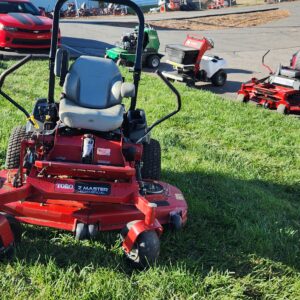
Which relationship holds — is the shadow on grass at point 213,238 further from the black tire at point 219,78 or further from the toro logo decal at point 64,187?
the black tire at point 219,78

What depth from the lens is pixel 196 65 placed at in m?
9.84

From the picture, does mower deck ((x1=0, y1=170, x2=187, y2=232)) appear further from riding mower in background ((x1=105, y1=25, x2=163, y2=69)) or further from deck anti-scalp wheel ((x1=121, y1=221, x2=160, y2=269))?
riding mower in background ((x1=105, y1=25, x2=163, y2=69))

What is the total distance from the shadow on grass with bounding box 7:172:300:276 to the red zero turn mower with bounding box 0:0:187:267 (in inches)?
5.0

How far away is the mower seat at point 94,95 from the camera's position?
3.43 metres

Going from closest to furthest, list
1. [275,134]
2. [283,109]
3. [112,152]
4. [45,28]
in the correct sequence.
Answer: [112,152] < [275,134] < [283,109] < [45,28]

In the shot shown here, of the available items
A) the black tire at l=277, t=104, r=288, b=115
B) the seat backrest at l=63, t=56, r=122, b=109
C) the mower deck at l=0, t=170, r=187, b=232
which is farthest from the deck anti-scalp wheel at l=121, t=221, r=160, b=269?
the black tire at l=277, t=104, r=288, b=115

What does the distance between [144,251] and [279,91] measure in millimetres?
5916

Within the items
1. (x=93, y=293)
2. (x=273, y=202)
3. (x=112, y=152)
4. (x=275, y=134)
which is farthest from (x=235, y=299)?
(x=275, y=134)

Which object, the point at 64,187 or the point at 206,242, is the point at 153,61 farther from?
the point at 64,187

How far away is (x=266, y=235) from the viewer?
3.64 m

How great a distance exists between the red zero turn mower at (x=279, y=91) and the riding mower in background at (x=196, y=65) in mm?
1320

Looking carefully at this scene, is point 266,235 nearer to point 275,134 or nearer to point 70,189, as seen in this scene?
point 70,189

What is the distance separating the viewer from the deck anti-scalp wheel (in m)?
3.00

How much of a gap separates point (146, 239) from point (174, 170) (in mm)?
1852
